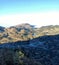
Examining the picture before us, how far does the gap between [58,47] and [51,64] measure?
1112 cm

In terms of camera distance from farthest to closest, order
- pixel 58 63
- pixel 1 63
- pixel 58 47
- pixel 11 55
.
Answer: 1. pixel 58 47
2. pixel 58 63
3. pixel 11 55
4. pixel 1 63

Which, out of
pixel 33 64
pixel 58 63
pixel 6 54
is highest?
pixel 6 54

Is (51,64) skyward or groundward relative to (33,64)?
groundward

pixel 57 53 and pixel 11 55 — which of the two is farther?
pixel 57 53

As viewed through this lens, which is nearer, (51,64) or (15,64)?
(15,64)

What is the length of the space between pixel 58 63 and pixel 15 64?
14.1 metres

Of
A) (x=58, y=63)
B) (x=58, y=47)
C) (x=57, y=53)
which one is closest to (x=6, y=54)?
(x=58, y=63)

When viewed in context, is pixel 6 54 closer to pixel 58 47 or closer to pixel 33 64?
pixel 33 64

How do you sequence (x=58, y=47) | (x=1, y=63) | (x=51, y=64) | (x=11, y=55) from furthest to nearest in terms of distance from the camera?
(x=58, y=47)
(x=51, y=64)
(x=11, y=55)
(x=1, y=63)

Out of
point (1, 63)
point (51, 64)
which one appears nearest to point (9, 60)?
point (1, 63)

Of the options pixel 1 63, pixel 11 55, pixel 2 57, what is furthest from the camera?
pixel 11 55

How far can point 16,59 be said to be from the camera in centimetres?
1147

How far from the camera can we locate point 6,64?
10867 mm

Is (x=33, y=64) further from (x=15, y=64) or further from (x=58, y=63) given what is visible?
(x=58, y=63)
